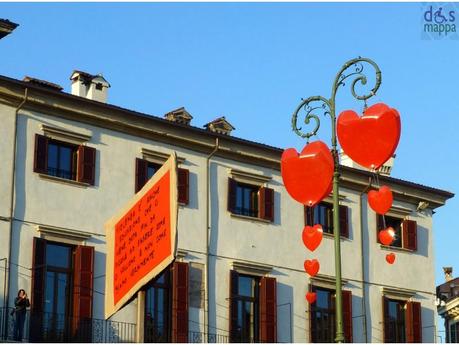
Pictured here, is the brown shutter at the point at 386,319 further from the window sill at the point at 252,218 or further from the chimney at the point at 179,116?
the chimney at the point at 179,116

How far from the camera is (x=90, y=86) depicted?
34156 millimetres

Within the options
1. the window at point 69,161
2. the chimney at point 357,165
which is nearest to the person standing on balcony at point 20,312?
the window at point 69,161

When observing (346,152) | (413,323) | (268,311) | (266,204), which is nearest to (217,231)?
(266,204)

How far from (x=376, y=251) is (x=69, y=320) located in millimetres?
12222

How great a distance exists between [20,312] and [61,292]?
78.9 inches

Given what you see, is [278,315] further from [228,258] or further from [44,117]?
[44,117]

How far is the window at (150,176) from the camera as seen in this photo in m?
32.9

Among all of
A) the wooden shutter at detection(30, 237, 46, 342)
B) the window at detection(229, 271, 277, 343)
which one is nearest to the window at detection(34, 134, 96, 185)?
the wooden shutter at detection(30, 237, 46, 342)

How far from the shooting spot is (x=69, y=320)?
3055 centimetres

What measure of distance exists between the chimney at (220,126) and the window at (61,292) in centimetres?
640

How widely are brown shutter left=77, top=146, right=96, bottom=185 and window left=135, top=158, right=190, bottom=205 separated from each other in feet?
4.84

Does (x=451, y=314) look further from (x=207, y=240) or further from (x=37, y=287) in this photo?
(x=37, y=287)

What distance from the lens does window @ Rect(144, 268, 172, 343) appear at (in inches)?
1260

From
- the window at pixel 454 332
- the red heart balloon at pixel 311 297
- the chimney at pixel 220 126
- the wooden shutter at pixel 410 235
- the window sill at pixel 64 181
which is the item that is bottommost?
the red heart balloon at pixel 311 297
